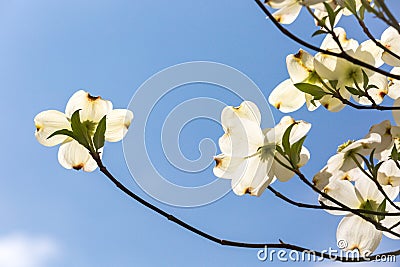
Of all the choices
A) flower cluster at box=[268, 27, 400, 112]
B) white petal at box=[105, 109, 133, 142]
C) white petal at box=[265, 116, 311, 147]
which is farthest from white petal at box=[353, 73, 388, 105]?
white petal at box=[105, 109, 133, 142]

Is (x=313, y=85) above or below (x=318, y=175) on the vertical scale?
above

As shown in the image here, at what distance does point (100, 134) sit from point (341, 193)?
305mm

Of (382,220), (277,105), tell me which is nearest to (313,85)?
(277,105)

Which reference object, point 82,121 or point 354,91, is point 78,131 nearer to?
point 82,121

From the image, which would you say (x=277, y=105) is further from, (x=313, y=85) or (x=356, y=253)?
(x=356, y=253)

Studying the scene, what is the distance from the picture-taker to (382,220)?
0.72 meters

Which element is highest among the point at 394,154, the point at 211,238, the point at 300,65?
the point at 300,65

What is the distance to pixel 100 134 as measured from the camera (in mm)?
641

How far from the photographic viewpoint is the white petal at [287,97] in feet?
2.34

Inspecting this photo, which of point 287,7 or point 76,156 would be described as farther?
point 76,156

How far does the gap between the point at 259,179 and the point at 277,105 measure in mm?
128

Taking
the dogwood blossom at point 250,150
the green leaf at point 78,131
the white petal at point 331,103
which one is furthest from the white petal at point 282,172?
the green leaf at point 78,131

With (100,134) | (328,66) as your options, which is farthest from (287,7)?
(100,134)

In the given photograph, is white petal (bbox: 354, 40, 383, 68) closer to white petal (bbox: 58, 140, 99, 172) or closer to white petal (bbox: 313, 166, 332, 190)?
white petal (bbox: 313, 166, 332, 190)
